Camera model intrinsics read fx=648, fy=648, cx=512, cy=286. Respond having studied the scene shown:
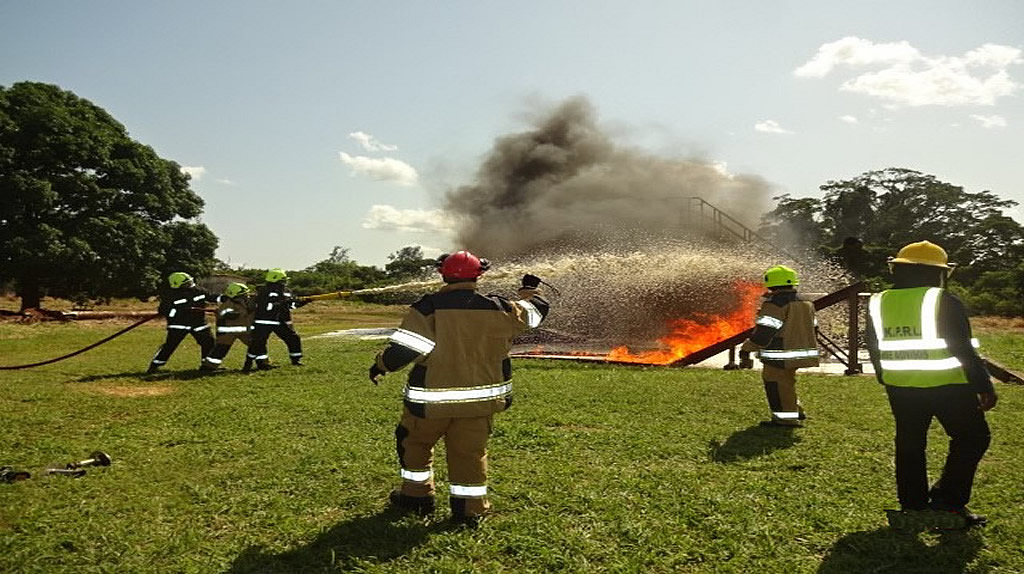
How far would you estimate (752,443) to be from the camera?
7023 millimetres

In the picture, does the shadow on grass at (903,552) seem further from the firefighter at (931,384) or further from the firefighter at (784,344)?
the firefighter at (784,344)

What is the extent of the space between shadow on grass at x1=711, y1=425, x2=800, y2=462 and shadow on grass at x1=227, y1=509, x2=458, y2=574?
3260 mm

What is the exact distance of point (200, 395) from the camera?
1041cm

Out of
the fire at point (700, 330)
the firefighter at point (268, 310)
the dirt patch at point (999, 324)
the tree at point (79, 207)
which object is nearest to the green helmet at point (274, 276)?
the firefighter at point (268, 310)

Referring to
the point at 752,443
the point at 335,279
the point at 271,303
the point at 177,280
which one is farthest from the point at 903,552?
the point at 335,279

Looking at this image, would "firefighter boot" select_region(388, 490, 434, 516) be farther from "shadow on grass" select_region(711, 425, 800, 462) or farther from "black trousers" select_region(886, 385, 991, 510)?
"black trousers" select_region(886, 385, 991, 510)

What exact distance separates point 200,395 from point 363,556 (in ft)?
24.5

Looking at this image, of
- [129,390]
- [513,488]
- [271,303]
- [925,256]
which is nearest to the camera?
[925,256]

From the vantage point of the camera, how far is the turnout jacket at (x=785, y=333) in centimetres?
761

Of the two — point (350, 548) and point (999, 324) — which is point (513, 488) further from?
point (999, 324)

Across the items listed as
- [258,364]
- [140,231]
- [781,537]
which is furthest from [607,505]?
[140,231]

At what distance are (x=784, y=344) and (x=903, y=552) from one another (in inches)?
149

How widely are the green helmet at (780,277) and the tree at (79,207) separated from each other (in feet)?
79.7

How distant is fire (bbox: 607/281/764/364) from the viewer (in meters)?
15.6
